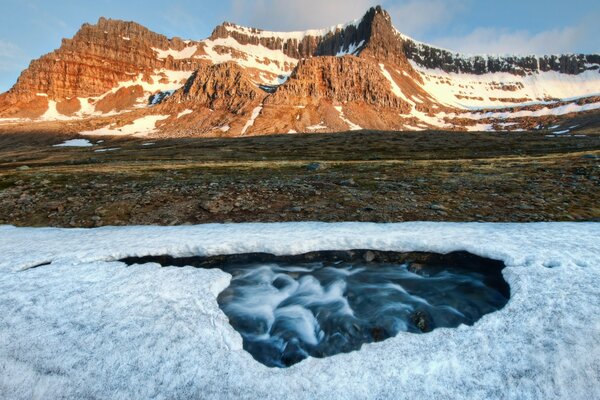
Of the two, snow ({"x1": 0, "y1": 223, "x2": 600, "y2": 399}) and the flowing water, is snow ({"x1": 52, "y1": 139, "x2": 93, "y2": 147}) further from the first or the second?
the flowing water

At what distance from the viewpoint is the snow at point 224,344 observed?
6.20 metres

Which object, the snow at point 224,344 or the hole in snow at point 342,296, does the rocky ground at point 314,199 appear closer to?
the hole in snow at point 342,296

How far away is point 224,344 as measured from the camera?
24.6 feet

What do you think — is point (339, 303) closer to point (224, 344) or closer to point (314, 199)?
point (224, 344)

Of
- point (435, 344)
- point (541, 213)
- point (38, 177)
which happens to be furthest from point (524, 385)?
point (38, 177)

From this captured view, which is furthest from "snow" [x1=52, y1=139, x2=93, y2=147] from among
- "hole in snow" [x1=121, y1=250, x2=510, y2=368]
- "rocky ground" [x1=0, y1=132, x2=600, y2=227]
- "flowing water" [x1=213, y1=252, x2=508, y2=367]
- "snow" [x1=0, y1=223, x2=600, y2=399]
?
"flowing water" [x1=213, y1=252, x2=508, y2=367]

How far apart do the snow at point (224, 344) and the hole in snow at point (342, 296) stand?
75cm

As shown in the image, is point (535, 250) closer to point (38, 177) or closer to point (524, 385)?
point (524, 385)

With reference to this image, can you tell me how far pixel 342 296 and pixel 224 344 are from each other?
4.19 metres

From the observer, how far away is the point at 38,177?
29.2 metres

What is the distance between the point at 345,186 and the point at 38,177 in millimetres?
25782

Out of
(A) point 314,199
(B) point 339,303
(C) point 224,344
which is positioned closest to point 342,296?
(B) point 339,303

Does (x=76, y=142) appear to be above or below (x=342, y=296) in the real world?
above

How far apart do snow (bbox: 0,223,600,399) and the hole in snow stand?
2.47ft
